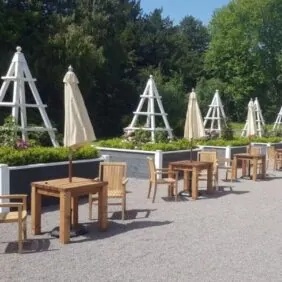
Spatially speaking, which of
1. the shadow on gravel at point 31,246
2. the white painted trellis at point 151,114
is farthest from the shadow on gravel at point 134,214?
the white painted trellis at point 151,114

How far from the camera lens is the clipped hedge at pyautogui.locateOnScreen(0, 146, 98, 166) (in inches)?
360

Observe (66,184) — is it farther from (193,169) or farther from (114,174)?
(193,169)

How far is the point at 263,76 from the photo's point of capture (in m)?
50.9

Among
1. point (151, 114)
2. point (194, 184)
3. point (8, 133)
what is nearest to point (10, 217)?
point (8, 133)

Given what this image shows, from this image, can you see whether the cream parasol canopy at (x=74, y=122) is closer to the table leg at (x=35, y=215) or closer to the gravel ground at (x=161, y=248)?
the table leg at (x=35, y=215)

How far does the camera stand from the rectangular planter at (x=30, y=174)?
8.66 metres

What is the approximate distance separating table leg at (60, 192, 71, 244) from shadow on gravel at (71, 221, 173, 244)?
0.16m

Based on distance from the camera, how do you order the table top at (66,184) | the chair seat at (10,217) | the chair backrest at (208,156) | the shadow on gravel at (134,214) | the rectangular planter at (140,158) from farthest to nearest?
the rectangular planter at (140,158) → the chair backrest at (208,156) → the shadow on gravel at (134,214) → the table top at (66,184) → the chair seat at (10,217)

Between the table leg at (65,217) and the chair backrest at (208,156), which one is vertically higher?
the chair backrest at (208,156)

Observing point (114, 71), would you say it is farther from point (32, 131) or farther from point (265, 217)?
point (265, 217)

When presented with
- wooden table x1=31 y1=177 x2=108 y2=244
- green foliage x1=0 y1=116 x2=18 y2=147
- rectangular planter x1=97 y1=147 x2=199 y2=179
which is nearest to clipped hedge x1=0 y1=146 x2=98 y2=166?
green foliage x1=0 y1=116 x2=18 y2=147

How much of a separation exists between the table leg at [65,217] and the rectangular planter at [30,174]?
2166 millimetres

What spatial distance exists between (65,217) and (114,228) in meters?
1.17

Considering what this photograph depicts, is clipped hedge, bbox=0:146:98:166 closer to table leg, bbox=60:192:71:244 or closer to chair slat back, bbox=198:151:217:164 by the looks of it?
table leg, bbox=60:192:71:244
